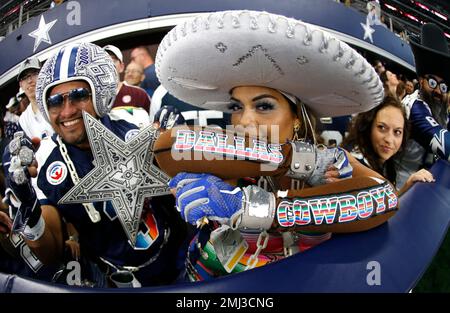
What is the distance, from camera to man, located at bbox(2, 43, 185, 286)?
59.1 inches

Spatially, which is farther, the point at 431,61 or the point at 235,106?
the point at 431,61

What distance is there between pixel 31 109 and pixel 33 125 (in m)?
0.07

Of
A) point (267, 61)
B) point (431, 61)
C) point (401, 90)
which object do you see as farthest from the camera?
point (401, 90)

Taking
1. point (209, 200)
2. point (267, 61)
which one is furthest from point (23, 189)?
point (267, 61)

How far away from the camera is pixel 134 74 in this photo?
3021mm

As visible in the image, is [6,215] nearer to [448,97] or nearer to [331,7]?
[448,97]

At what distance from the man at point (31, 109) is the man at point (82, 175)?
47cm

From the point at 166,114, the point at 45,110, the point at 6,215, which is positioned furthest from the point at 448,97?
the point at 6,215

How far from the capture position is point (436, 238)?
1217mm

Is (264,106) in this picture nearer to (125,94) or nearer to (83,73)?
(83,73)

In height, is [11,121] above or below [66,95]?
below

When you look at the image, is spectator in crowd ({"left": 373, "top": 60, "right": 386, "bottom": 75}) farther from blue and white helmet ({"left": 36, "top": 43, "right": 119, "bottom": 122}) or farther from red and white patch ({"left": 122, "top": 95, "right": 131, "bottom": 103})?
blue and white helmet ({"left": 36, "top": 43, "right": 119, "bottom": 122})

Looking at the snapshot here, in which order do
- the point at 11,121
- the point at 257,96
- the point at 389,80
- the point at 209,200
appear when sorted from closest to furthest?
1. the point at 209,200
2. the point at 257,96
3. the point at 11,121
4. the point at 389,80

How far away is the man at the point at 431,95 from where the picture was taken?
5.79 ft
